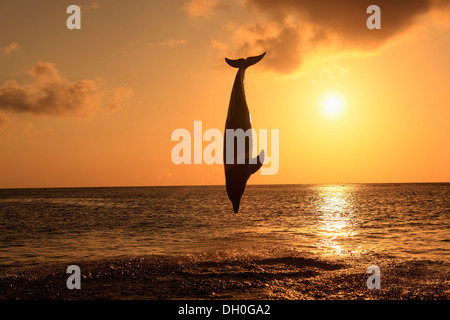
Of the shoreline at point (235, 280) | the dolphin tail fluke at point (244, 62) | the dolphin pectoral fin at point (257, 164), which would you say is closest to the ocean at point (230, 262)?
the shoreline at point (235, 280)

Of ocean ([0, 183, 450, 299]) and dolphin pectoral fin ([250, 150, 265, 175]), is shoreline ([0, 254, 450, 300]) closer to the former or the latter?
ocean ([0, 183, 450, 299])

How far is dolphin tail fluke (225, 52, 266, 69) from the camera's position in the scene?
8284 millimetres

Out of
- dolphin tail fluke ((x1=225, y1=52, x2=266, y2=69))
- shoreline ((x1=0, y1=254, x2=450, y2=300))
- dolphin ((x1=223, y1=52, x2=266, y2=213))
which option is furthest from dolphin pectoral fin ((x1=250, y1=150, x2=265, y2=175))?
shoreline ((x1=0, y1=254, x2=450, y2=300))

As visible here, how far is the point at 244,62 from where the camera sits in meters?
8.64

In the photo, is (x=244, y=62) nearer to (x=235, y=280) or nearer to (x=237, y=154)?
(x=237, y=154)

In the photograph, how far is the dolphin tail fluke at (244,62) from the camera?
828cm

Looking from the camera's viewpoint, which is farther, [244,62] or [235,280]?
[235,280]

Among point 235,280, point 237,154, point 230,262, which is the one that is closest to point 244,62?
point 237,154

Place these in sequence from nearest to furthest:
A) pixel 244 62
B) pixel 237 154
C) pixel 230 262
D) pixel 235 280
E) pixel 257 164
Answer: pixel 237 154
pixel 257 164
pixel 244 62
pixel 235 280
pixel 230 262

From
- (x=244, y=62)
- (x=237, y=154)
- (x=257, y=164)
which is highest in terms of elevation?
(x=244, y=62)

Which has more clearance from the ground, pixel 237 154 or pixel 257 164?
pixel 237 154
